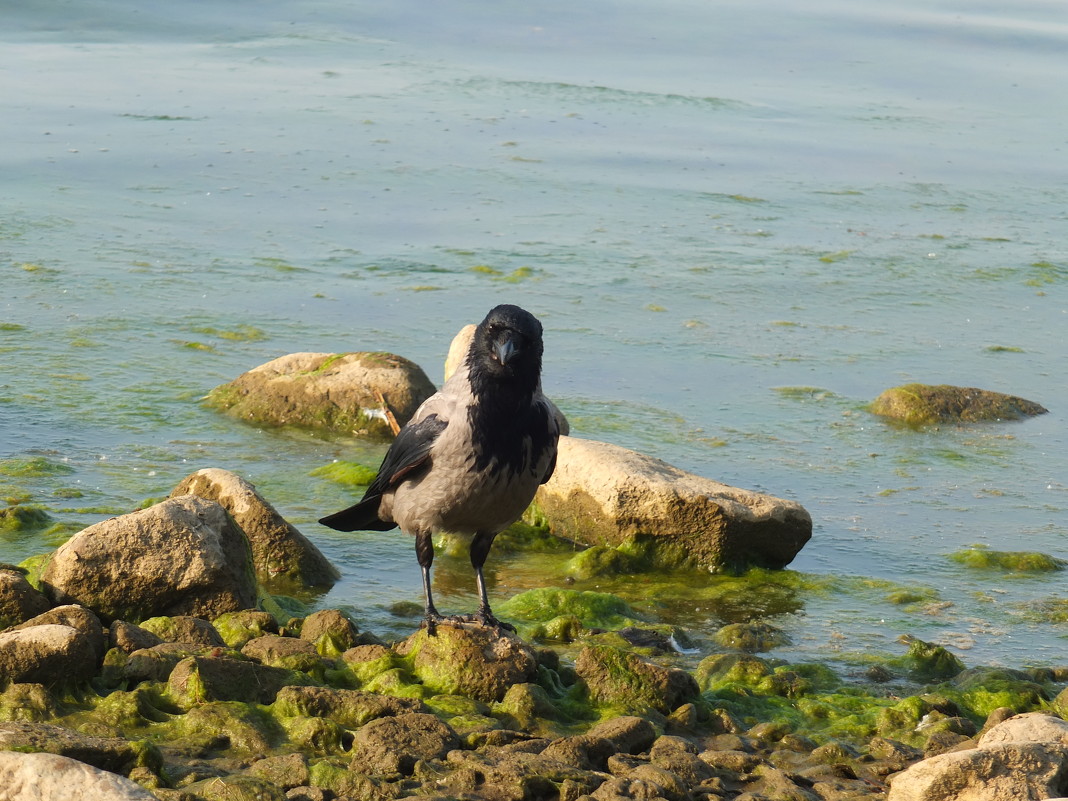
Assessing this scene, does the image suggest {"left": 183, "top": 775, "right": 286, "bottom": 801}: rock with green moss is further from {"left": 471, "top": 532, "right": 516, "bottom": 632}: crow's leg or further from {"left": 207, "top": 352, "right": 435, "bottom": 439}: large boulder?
{"left": 207, "top": 352, "right": 435, "bottom": 439}: large boulder

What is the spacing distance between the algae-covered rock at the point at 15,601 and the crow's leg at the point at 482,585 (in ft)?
5.71

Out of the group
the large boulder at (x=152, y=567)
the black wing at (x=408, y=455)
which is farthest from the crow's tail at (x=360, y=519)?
the large boulder at (x=152, y=567)

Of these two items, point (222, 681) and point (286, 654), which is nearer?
point (222, 681)

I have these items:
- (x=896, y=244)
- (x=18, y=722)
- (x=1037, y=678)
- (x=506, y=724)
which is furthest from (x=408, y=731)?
(x=896, y=244)

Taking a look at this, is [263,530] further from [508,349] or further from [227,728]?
[227,728]

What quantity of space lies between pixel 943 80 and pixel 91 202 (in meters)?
14.4

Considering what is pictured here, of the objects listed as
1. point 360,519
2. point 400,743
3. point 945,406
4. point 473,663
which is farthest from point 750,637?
point 945,406

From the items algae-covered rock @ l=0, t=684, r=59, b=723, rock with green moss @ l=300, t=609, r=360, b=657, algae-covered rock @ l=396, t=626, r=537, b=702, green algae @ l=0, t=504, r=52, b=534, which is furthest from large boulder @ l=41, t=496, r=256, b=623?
green algae @ l=0, t=504, r=52, b=534

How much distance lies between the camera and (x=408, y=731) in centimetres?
479

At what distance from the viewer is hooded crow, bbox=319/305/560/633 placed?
5.73 m

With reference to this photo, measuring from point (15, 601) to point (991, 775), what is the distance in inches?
141

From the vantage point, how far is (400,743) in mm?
4730

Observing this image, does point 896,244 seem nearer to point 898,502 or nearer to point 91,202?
point 898,502

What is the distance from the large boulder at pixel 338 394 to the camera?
9289mm
